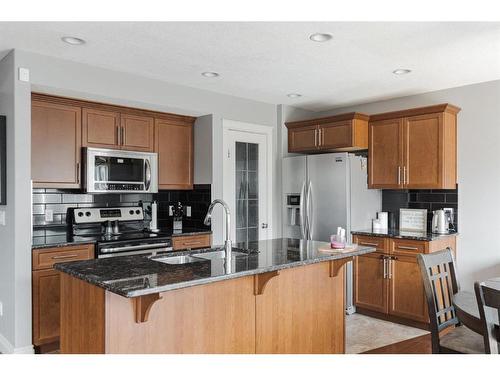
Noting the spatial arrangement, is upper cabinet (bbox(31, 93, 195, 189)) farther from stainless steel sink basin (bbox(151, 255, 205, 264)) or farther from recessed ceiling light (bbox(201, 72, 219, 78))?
stainless steel sink basin (bbox(151, 255, 205, 264))

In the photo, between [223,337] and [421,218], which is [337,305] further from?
[421,218]

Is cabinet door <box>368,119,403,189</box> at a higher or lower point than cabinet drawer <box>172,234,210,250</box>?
higher

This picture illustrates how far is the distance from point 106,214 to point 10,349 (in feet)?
4.82

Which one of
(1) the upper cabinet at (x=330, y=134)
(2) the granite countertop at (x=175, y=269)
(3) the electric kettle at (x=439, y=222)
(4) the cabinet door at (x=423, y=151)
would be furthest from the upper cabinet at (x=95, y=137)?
(3) the electric kettle at (x=439, y=222)

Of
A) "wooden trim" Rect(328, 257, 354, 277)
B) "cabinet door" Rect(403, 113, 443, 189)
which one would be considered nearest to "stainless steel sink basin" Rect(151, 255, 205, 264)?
"wooden trim" Rect(328, 257, 354, 277)

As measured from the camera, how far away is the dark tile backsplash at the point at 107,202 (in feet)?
13.0

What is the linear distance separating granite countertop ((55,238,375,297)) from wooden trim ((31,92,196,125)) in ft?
6.16

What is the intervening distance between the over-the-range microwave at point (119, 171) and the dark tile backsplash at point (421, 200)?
2621mm

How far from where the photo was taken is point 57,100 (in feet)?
12.1

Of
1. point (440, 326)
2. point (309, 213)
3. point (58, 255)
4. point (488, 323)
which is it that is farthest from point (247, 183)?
point (488, 323)

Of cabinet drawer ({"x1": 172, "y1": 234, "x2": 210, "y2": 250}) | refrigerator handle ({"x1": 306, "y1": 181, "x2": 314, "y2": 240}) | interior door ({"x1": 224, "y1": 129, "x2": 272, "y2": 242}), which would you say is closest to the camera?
cabinet drawer ({"x1": 172, "y1": 234, "x2": 210, "y2": 250})

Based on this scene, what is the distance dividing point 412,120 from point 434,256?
204 cm

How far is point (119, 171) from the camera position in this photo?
4.12 metres

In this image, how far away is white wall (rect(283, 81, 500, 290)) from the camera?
13.2ft
